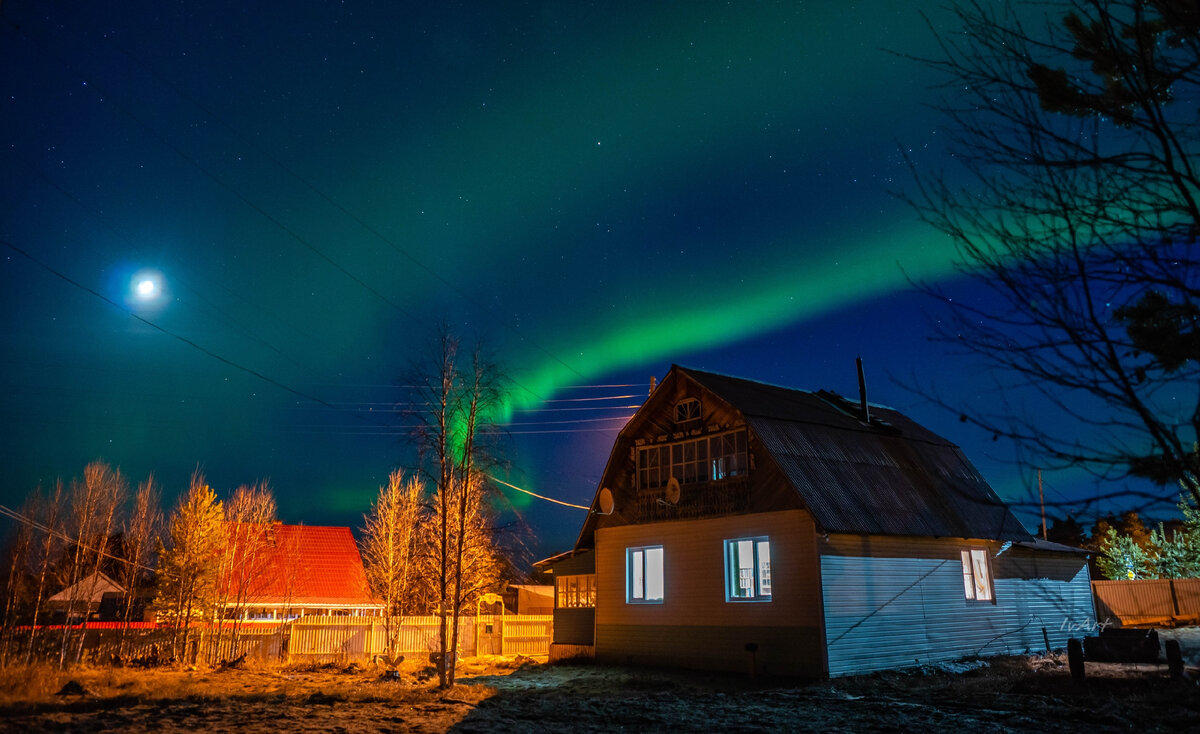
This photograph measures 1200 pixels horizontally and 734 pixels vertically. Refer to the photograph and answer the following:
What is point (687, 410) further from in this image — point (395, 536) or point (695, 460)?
point (395, 536)

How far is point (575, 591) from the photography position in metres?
26.5

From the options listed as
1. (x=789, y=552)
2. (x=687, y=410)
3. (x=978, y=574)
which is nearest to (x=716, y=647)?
(x=789, y=552)

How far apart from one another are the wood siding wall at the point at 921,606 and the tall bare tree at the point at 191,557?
25047 millimetres

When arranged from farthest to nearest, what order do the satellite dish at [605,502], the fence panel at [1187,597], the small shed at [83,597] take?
the small shed at [83,597]
the fence panel at [1187,597]
the satellite dish at [605,502]

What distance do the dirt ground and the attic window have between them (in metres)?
7.33

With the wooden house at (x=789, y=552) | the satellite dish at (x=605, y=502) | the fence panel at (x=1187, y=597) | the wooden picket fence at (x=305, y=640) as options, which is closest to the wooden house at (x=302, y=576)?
the wooden picket fence at (x=305, y=640)

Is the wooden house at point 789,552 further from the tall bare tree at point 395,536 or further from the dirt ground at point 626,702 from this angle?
the tall bare tree at point 395,536

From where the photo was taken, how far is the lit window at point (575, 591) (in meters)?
26.0

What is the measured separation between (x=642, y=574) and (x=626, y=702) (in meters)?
8.83

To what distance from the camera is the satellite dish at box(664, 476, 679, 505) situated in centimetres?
2250

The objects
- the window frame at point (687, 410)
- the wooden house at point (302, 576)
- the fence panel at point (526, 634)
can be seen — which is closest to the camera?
the window frame at point (687, 410)

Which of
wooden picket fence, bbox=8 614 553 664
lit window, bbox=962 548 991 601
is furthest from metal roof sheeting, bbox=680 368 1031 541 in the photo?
wooden picket fence, bbox=8 614 553 664

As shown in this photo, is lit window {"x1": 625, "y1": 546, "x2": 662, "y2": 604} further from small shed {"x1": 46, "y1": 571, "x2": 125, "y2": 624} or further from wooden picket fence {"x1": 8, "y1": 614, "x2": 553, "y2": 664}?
small shed {"x1": 46, "y1": 571, "x2": 125, "y2": 624}

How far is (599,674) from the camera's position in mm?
21281
